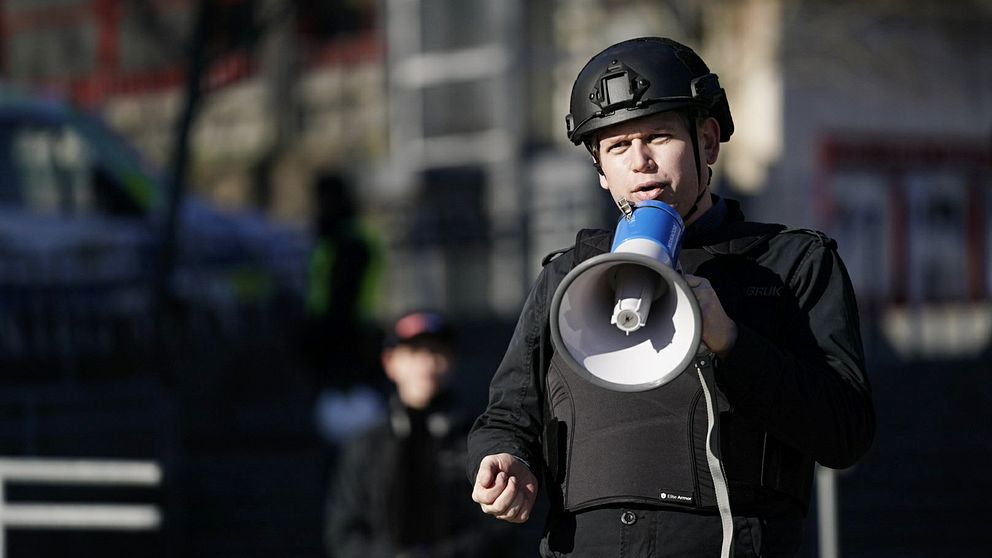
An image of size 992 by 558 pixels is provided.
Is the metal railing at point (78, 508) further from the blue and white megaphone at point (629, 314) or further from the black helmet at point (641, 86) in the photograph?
the blue and white megaphone at point (629, 314)

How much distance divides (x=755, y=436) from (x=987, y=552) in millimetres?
7280

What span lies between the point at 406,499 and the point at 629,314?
3.26 metres

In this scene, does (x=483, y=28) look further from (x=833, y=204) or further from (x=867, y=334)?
(x=867, y=334)

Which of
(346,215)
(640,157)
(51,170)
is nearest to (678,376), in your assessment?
(640,157)

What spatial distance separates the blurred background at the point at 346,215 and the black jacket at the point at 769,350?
3.50 metres

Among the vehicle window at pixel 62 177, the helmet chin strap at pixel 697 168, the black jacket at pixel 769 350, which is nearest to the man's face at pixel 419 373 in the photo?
the black jacket at pixel 769 350

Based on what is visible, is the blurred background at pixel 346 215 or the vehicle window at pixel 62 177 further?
the vehicle window at pixel 62 177

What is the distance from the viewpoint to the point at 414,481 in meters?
5.98

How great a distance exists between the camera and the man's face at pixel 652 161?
119 inches

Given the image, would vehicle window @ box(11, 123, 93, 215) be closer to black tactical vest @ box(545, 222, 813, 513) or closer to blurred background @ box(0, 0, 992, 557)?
blurred background @ box(0, 0, 992, 557)

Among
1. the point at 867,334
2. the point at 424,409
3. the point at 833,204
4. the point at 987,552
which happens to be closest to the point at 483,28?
the point at 833,204

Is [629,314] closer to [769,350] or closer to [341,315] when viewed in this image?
[769,350]

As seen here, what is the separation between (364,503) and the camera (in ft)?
19.6

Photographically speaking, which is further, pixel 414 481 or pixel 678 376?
pixel 414 481
